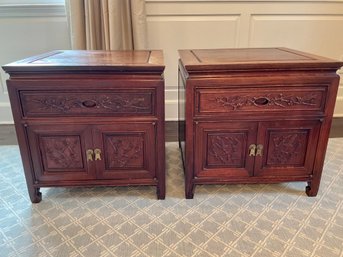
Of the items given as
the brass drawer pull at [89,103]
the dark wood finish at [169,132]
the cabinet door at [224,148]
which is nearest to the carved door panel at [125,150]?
the brass drawer pull at [89,103]

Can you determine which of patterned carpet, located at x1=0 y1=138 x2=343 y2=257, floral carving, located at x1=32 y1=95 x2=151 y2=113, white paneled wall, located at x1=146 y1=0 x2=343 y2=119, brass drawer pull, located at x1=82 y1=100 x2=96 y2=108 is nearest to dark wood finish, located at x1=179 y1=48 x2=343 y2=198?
patterned carpet, located at x1=0 y1=138 x2=343 y2=257

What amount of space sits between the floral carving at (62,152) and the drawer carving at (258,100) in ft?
2.00

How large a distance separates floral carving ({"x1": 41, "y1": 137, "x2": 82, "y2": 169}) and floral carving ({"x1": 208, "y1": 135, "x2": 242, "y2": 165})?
2.07 ft

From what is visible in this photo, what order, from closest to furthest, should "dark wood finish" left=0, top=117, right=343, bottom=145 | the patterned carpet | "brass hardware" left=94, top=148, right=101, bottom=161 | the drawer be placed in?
the patterned carpet
the drawer
"brass hardware" left=94, top=148, right=101, bottom=161
"dark wood finish" left=0, top=117, right=343, bottom=145

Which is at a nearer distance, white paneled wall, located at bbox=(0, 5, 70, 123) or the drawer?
the drawer

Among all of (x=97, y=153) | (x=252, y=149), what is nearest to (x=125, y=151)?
(x=97, y=153)

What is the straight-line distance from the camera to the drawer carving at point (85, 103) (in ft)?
3.89

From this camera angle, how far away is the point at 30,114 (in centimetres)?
121

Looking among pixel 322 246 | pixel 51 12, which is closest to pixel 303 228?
pixel 322 246

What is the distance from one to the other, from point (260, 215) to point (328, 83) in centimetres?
66

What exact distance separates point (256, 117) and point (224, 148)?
0.21 m

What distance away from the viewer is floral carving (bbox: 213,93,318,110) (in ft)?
4.00

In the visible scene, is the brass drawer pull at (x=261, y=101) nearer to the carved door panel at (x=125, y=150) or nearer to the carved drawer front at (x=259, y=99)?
the carved drawer front at (x=259, y=99)

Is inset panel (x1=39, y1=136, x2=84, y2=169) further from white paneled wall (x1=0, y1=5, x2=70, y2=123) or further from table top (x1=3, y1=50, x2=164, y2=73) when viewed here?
white paneled wall (x1=0, y1=5, x2=70, y2=123)
